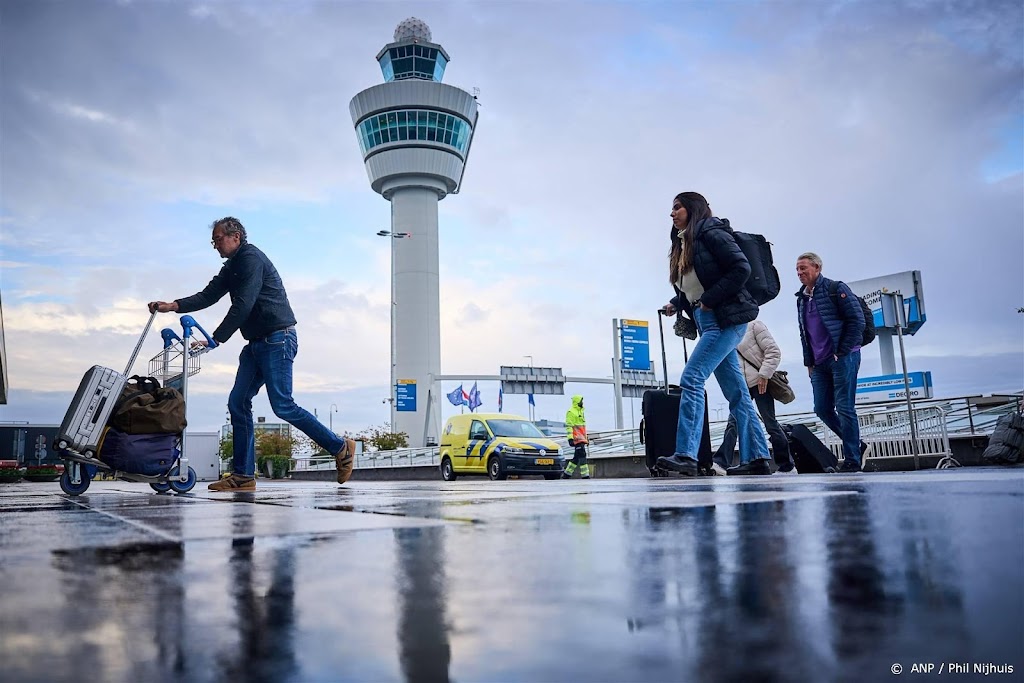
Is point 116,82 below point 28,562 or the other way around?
the other way around

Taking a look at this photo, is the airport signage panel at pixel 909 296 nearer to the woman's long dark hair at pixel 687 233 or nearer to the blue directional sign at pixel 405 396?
the blue directional sign at pixel 405 396

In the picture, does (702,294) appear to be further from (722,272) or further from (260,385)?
(260,385)

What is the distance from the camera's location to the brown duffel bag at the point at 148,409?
17.9 feet

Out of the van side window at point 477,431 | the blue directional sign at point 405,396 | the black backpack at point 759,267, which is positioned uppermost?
the blue directional sign at point 405,396

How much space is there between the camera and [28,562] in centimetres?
119

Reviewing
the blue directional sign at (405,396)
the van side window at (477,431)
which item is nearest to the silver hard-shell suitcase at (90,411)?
the van side window at (477,431)

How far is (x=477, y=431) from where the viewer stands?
1728cm

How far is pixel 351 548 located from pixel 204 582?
1.02 feet

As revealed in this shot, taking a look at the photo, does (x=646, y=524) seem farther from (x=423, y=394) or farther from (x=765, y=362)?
(x=423, y=394)

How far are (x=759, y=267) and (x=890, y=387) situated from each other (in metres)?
67.7

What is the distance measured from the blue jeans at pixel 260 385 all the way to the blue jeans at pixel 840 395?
4.31 metres

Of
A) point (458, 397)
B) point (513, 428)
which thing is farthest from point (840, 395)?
point (458, 397)

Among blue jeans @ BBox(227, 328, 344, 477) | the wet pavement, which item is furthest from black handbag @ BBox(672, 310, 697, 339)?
the wet pavement

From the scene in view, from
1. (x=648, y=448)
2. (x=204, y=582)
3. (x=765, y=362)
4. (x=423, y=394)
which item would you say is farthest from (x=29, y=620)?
(x=423, y=394)
